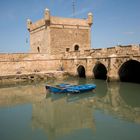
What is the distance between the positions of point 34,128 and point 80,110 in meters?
3.51

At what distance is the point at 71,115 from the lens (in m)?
10.8

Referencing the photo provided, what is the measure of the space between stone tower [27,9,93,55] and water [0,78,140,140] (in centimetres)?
1217

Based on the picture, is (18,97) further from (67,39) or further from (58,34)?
(67,39)

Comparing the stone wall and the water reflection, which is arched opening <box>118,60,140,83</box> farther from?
the stone wall

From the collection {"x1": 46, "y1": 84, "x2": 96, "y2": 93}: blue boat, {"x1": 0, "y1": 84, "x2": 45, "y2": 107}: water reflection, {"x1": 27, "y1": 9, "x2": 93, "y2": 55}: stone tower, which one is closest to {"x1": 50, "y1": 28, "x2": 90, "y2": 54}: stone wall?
{"x1": 27, "y1": 9, "x2": 93, "y2": 55}: stone tower

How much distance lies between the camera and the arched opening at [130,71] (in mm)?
19938

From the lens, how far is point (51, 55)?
87.9 ft

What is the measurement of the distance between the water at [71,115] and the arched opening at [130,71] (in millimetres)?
3232

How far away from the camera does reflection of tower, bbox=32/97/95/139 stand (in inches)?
353

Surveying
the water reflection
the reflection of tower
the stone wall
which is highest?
the stone wall

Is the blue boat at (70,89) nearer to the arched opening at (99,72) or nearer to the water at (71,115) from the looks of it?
the water at (71,115)

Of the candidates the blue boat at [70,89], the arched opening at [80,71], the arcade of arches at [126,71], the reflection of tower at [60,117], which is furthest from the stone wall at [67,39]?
the reflection of tower at [60,117]

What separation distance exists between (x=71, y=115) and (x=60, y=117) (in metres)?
0.63

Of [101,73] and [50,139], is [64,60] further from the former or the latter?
[50,139]
